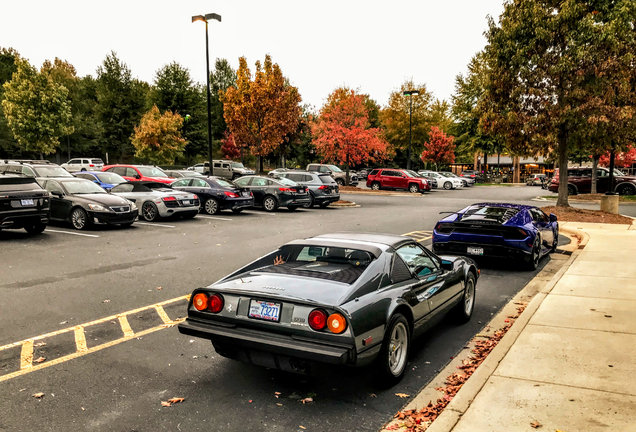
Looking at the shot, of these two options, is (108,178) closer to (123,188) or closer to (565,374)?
(123,188)

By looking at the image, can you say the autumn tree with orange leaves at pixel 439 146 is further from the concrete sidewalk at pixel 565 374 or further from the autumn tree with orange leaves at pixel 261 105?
the concrete sidewalk at pixel 565 374

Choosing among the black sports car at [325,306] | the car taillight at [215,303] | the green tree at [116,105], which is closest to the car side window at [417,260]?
the black sports car at [325,306]

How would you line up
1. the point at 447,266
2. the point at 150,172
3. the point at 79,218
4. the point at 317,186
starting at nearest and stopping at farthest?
the point at 447,266
the point at 79,218
the point at 317,186
the point at 150,172

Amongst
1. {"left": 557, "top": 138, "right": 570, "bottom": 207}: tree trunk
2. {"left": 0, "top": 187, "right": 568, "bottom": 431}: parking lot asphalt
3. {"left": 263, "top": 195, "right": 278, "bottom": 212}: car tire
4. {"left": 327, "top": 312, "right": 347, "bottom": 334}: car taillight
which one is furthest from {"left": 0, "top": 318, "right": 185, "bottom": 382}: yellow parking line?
{"left": 557, "top": 138, "right": 570, "bottom": 207}: tree trunk

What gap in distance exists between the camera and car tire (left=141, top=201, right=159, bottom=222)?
52.9ft

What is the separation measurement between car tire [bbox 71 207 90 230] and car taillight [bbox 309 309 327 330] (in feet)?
38.6

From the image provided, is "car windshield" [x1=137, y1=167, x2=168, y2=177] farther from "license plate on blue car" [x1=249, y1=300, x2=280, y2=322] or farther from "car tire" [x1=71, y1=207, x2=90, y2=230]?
"license plate on blue car" [x1=249, y1=300, x2=280, y2=322]

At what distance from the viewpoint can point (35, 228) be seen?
508 inches

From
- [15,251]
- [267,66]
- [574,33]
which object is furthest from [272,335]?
[267,66]

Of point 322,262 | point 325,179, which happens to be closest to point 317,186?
point 325,179

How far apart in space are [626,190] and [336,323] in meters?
33.2

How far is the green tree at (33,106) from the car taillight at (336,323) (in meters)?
43.7

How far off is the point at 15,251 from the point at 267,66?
23.2 metres

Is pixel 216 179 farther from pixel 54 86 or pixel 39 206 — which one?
pixel 54 86
